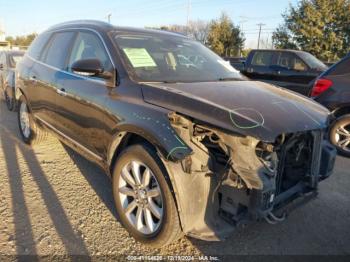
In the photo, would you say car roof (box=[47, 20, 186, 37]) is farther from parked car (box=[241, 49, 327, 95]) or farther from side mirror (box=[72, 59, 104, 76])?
parked car (box=[241, 49, 327, 95])

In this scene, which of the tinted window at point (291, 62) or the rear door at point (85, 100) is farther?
the tinted window at point (291, 62)

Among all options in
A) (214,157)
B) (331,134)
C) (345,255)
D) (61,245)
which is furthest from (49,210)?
(331,134)

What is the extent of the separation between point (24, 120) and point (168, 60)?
10.4ft

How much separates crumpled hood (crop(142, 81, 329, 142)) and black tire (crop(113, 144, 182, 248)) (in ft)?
1.38

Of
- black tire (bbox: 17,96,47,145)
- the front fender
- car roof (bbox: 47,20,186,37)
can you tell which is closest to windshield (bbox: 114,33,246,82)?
car roof (bbox: 47,20,186,37)

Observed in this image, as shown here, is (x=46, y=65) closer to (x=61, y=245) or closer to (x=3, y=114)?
(x=61, y=245)

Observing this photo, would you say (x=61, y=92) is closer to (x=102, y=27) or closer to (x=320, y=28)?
(x=102, y=27)

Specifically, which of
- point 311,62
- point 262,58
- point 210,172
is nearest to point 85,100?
point 210,172

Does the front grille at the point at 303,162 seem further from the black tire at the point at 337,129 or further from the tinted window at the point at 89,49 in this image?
the black tire at the point at 337,129

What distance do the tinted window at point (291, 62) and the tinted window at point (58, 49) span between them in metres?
7.04

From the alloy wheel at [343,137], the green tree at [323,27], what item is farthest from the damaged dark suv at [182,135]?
the green tree at [323,27]

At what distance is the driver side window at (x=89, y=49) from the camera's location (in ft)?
11.6

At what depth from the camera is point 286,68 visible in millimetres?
9969

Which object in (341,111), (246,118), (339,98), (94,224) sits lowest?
(94,224)
